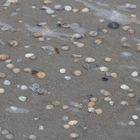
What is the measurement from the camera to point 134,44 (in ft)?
12.9

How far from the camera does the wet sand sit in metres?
3.24

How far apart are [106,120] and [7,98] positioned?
26.4 inches

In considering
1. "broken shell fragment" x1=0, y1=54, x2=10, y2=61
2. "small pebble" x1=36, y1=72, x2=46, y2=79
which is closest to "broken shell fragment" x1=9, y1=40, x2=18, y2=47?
"broken shell fragment" x1=0, y1=54, x2=10, y2=61

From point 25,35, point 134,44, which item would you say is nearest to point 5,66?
point 25,35

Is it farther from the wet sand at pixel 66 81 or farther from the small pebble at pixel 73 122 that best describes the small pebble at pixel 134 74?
the small pebble at pixel 73 122

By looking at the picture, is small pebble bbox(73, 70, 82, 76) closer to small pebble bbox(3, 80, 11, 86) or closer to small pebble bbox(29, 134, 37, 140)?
small pebble bbox(3, 80, 11, 86)

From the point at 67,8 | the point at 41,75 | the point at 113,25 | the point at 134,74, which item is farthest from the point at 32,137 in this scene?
the point at 67,8

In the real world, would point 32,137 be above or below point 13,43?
below

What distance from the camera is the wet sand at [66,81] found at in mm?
3244

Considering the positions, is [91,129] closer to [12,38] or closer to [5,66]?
[5,66]

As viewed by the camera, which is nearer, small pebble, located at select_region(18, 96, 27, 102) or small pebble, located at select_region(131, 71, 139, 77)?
small pebble, located at select_region(18, 96, 27, 102)

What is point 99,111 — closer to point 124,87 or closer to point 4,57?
point 124,87

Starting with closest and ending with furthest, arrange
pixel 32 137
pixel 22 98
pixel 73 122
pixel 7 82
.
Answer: pixel 32 137 → pixel 73 122 → pixel 22 98 → pixel 7 82

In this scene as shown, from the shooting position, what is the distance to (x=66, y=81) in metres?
3.58
